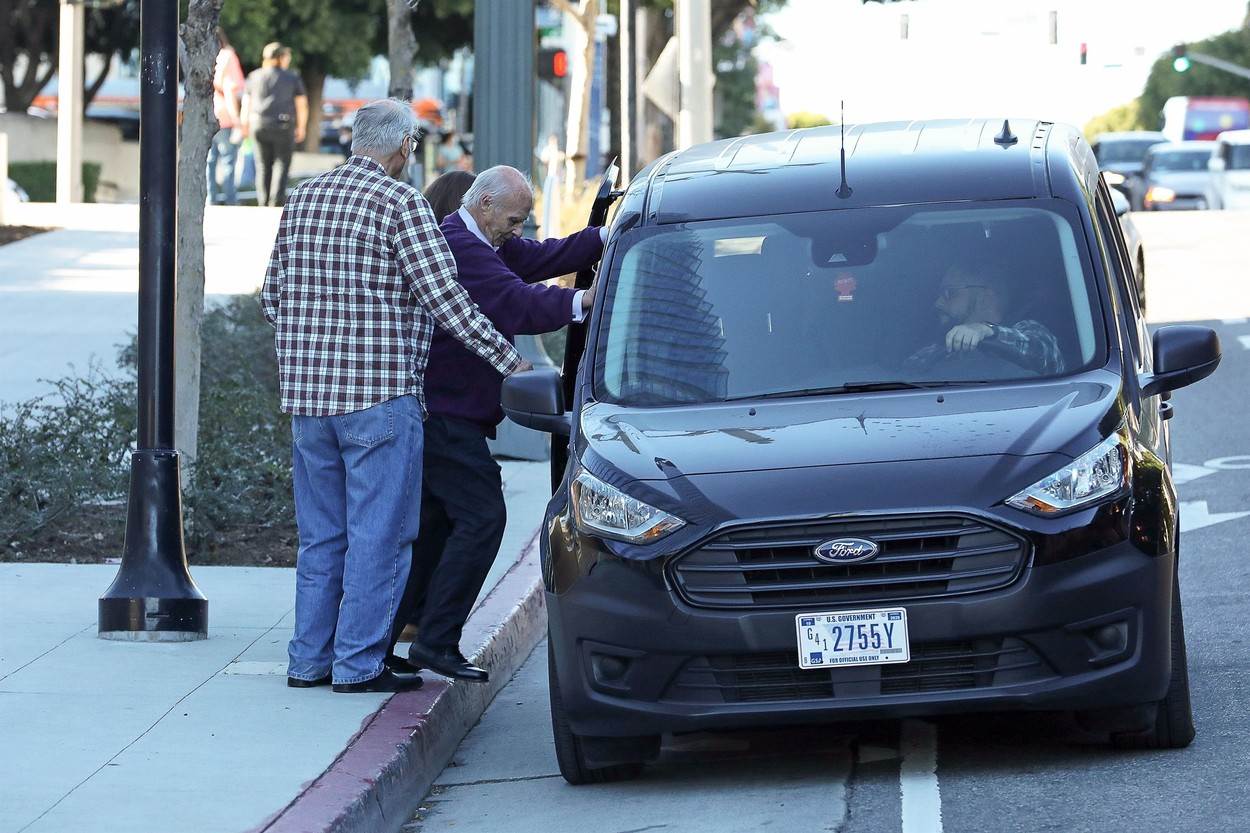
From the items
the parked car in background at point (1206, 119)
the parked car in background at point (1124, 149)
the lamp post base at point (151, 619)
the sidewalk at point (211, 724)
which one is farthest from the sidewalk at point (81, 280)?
the parked car in background at point (1206, 119)

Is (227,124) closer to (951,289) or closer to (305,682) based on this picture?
(305,682)

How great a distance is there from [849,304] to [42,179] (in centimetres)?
2826

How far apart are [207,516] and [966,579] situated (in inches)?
204

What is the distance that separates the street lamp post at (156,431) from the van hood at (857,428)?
2143 mm

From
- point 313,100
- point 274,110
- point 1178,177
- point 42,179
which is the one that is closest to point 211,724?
point 274,110

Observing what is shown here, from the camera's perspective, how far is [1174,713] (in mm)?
6348

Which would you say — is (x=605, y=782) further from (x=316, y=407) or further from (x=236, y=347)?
(x=236, y=347)

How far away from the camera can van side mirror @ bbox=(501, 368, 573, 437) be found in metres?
6.82

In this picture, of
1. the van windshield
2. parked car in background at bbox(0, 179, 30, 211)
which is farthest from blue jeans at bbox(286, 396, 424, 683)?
parked car in background at bbox(0, 179, 30, 211)

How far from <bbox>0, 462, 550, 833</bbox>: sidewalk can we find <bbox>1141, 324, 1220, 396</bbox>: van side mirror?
Answer: 253 cm

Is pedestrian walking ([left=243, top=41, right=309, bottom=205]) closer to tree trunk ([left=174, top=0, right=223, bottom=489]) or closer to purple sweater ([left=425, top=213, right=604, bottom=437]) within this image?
tree trunk ([left=174, top=0, right=223, bottom=489])

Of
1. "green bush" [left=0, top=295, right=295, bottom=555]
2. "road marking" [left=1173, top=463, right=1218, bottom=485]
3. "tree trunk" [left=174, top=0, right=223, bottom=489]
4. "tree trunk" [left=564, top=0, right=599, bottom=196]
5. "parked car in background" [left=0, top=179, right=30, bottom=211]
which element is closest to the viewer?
"tree trunk" [left=174, top=0, right=223, bottom=489]

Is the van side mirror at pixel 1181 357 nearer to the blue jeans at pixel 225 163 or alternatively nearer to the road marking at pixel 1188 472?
the road marking at pixel 1188 472

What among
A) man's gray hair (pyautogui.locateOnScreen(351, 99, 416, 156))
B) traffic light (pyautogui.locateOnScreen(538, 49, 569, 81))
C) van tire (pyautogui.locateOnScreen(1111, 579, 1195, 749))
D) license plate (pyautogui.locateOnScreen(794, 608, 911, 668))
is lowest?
van tire (pyautogui.locateOnScreen(1111, 579, 1195, 749))
